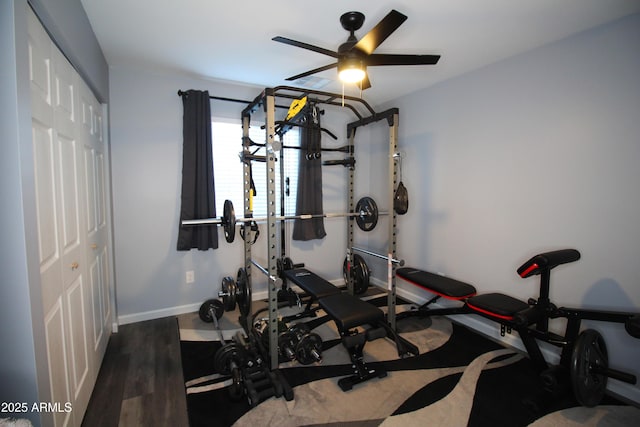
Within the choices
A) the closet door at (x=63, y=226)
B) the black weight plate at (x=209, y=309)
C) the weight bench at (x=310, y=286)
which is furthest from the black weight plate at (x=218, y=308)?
the closet door at (x=63, y=226)

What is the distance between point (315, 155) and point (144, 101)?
67.7 inches

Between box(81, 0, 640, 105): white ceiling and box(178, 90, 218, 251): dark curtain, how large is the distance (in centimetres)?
Answer: 35

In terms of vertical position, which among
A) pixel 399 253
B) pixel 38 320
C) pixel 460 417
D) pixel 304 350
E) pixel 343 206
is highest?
pixel 343 206

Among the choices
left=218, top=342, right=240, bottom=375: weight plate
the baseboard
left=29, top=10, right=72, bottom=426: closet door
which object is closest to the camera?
left=29, top=10, right=72, bottom=426: closet door

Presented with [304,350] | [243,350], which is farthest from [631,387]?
[243,350]

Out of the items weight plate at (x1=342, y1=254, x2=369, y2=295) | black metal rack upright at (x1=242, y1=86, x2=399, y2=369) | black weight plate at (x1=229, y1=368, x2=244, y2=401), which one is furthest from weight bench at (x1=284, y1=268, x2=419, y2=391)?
weight plate at (x1=342, y1=254, x2=369, y2=295)

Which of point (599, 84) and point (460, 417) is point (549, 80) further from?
point (460, 417)

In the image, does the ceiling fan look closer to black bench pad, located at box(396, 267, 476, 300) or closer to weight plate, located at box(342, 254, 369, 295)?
black bench pad, located at box(396, 267, 476, 300)

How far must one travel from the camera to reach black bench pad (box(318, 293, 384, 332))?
1929 mm

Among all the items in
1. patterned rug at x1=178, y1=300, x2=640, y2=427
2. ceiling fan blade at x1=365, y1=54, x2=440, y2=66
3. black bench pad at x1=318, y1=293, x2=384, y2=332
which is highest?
ceiling fan blade at x1=365, y1=54, x2=440, y2=66

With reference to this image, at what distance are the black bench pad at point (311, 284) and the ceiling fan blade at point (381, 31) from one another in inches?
69.5

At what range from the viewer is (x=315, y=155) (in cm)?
261

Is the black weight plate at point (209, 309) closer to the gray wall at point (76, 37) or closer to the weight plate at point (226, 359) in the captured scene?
the weight plate at point (226, 359)

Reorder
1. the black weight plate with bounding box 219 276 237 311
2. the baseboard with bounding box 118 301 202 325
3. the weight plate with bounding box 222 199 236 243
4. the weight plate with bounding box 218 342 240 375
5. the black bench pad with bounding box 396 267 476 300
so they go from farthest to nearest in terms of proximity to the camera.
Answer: the baseboard with bounding box 118 301 202 325
the black weight plate with bounding box 219 276 237 311
the black bench pad with bounding box 396 267 476 300
the weight plate with bounding box 222 199 236 243
the weight plate with bounding box 218 342 240 375
